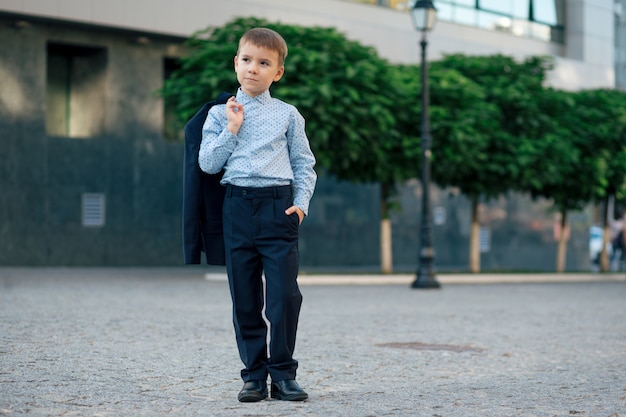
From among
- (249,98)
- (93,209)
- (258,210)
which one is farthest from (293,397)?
(93,209)

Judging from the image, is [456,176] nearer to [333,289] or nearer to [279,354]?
[333,289]

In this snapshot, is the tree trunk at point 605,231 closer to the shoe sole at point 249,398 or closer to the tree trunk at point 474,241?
the tree trunk at point 474,241

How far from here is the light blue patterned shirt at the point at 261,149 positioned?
18.4 feet

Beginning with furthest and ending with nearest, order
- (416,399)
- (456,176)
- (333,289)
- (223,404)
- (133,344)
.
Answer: (456,176) < (333,289) < (133,344) < (416,399) < (223,404)

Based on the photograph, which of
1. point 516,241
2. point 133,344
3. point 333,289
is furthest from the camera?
point 516,241

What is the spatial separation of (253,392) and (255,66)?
1.66m

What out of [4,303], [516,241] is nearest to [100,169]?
[4,303]

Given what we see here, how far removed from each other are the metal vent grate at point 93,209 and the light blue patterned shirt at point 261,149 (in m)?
20.3

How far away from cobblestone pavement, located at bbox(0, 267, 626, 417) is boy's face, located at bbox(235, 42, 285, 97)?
5.39ft

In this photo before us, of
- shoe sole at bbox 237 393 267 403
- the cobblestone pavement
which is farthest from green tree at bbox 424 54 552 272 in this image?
shoe sole at bbox 237 393 267 403

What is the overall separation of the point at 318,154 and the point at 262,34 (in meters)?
15.0

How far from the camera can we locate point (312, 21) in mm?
29297

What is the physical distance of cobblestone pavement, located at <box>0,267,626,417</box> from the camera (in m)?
5.62

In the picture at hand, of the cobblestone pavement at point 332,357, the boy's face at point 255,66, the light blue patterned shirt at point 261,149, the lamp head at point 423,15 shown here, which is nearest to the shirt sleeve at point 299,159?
the light blue patterned shirt at point 261,149
